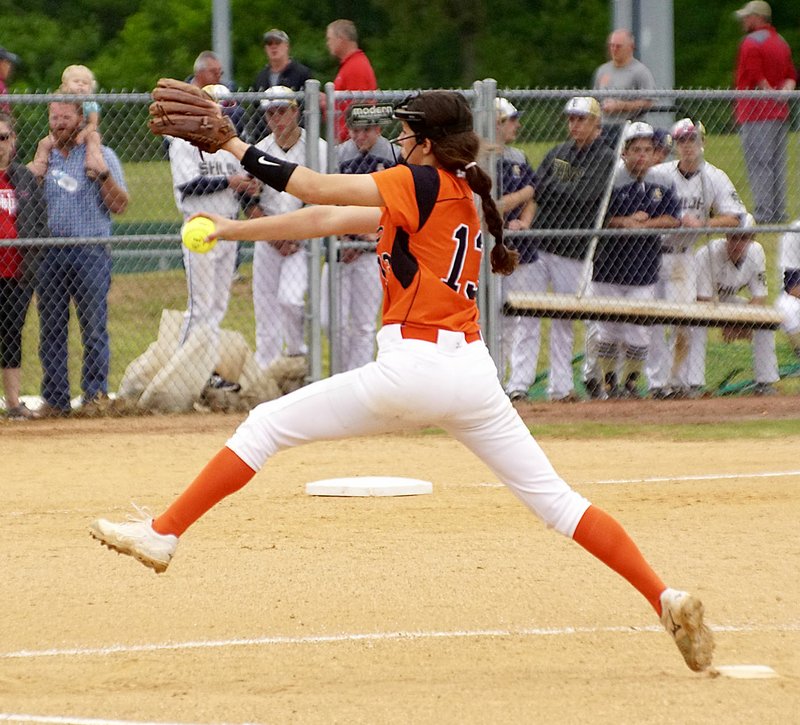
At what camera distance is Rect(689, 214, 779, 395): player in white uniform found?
11977mm

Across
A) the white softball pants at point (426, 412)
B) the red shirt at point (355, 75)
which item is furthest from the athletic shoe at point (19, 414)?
the white softball pants at point (426, 412)

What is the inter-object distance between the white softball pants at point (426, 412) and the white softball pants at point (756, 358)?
7065 millimetres

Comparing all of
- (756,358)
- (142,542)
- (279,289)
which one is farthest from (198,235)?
(756,358)

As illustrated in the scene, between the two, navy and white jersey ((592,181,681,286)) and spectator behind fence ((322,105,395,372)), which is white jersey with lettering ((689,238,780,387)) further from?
spectator behind fence ((322,105,395,372))

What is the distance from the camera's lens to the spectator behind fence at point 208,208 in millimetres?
11336

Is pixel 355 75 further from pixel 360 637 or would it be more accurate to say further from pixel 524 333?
pixel 360 637

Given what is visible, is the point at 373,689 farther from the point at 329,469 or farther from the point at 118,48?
the point at 118,48

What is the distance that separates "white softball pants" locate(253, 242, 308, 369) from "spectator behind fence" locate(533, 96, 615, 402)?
1915mm

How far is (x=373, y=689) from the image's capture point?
4.96m

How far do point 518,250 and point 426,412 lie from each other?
270 inches

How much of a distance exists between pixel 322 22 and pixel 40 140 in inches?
1339

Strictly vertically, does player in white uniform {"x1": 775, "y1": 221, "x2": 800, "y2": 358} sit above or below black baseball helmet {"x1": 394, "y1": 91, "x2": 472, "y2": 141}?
below

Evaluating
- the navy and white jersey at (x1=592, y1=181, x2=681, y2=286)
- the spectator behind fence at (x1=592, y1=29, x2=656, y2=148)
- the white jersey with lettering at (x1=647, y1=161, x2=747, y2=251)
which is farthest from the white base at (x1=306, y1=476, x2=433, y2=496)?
the spectator behind fence at (x1=592, y1=29, x2=656, y2=148)

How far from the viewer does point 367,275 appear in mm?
11672
